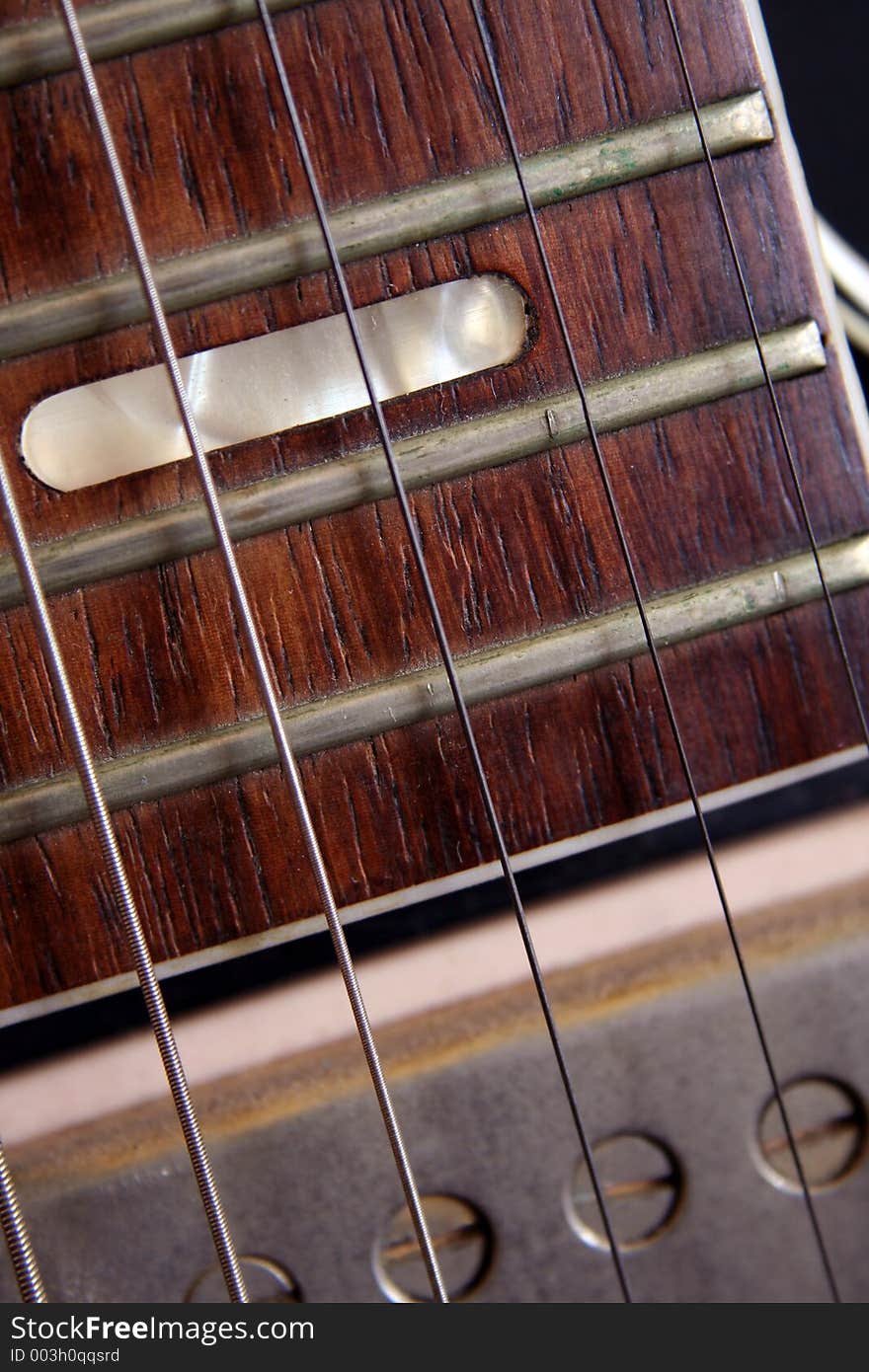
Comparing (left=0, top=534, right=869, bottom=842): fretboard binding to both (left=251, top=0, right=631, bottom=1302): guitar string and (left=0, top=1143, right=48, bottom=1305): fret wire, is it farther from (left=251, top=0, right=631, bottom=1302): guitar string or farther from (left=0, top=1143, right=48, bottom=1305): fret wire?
(left=0, top=1143, right=48, bottom=1305): fret wire

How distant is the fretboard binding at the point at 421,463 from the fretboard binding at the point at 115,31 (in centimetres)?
18

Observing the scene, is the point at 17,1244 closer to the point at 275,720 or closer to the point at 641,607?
the point at 275,720

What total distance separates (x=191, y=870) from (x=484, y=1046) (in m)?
0.13

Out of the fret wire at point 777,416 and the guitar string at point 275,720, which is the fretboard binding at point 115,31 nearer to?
the guitar string at point 275,720

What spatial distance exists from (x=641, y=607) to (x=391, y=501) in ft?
0.34

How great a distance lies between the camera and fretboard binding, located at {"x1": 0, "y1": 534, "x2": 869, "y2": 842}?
48 centimetres

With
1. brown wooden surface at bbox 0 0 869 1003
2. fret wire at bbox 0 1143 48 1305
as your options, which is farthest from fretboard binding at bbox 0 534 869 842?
fret wire at bbox 0 1143 48 1305

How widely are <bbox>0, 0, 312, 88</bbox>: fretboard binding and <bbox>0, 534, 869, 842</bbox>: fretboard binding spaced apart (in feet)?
0.87

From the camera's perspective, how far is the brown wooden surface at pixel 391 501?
1.58 feet

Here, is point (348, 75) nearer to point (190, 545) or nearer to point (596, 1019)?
point (190, 545)

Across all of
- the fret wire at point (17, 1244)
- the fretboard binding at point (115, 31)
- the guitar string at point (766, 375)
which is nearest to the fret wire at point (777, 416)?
the guitar string at point (766, 375)

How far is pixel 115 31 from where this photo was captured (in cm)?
48

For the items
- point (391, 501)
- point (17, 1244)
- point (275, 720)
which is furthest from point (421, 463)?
point (17, 1244)
